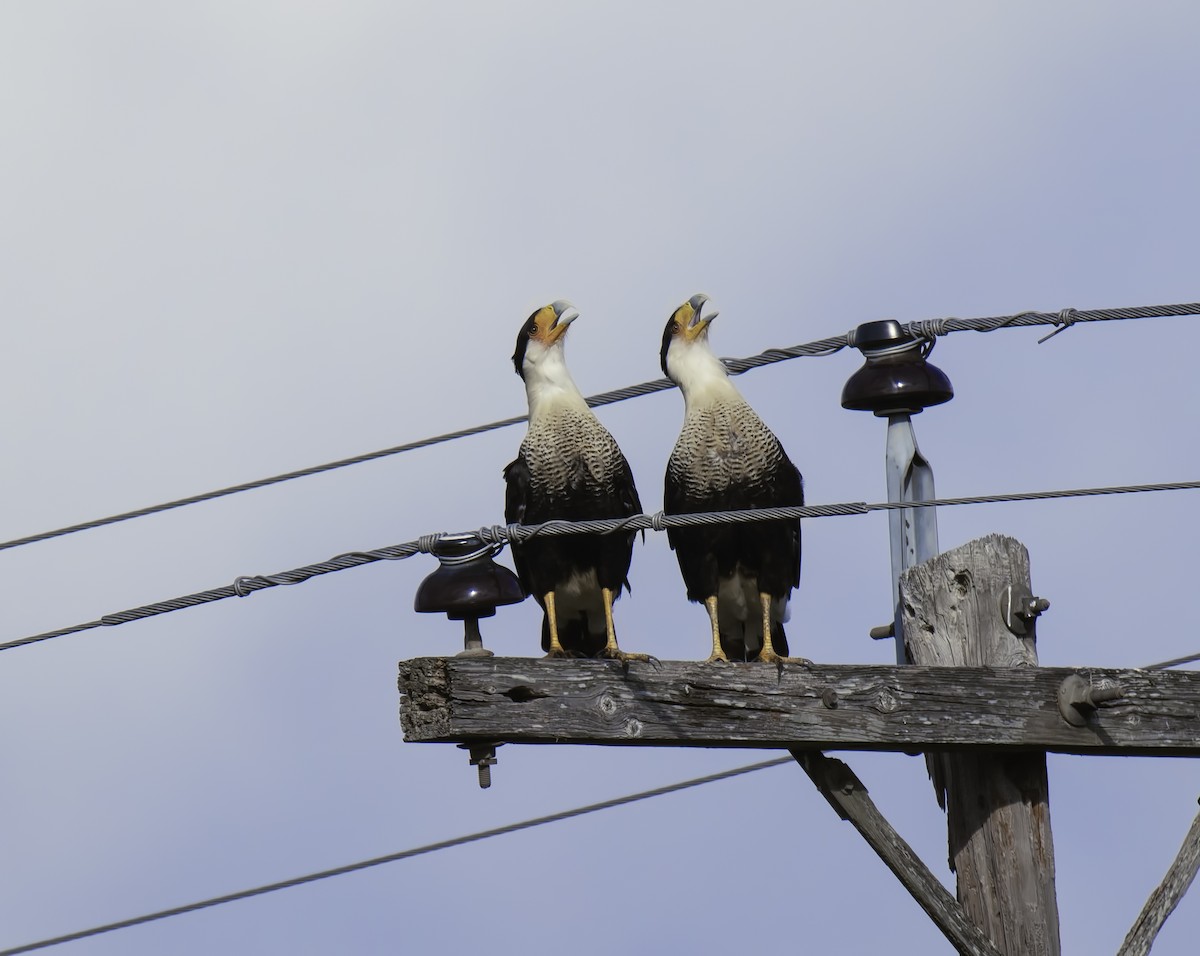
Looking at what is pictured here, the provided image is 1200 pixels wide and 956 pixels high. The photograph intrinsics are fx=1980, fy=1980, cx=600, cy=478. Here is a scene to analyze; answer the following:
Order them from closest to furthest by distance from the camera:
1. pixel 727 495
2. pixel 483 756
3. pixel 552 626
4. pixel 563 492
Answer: pixel 483 756, pixel 727 495, pixel 552 626, pixel 563 492

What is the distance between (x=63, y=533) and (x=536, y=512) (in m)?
1.75

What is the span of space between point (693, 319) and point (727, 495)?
72 centimetres

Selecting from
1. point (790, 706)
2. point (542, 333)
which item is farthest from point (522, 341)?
point (790, 706)

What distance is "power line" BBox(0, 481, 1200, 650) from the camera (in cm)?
553

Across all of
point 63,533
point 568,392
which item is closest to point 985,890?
point 568,392

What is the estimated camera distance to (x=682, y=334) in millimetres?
7195

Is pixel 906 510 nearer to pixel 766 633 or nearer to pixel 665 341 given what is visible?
pixel 766 633

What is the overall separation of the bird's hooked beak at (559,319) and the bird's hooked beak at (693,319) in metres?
0.45

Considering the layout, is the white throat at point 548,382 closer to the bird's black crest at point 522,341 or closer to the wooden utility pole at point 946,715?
the bird's black crest at point 522,341

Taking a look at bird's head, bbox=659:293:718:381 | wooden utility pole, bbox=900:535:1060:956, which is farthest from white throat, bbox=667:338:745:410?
wooden utility pole, bbox=900:535:1060:956

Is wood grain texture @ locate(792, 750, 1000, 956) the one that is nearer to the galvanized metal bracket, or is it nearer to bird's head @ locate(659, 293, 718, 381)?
the galvanized metal bracket

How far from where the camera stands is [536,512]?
23.6 ft

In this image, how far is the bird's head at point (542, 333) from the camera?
735 centimetres

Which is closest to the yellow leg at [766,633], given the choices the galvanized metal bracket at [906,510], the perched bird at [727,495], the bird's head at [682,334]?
the perched bird at [727,495]
